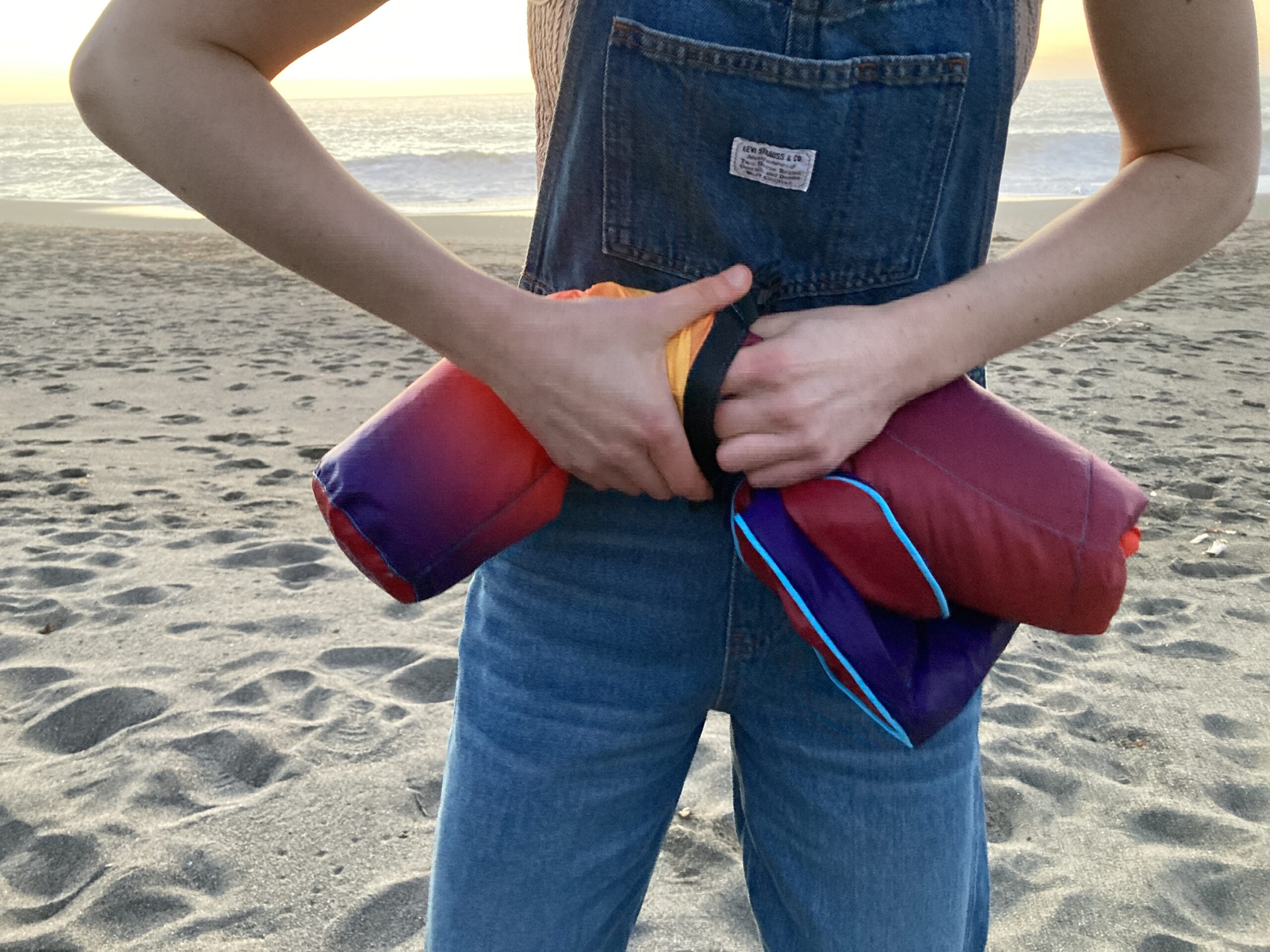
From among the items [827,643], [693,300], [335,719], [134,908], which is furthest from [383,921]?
[693,300]

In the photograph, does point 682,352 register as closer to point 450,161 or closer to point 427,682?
point 427,682

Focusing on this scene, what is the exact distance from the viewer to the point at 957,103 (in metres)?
0.85

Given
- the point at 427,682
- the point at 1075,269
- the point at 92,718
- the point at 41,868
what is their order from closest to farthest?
the point at 1075,269 < the point at 41,868 < the point at 92,718 < the point at 427,682

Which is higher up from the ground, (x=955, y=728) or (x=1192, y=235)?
(x=1192, y=235)

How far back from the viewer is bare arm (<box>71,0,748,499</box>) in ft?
2.54

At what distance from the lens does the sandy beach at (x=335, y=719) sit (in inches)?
82.0

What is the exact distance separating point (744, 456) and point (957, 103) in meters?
0.36

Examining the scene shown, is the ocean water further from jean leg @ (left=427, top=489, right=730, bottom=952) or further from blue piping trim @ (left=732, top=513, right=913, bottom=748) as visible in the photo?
blue piping trim @ (left=732, top=513, right=913, bottom=748)

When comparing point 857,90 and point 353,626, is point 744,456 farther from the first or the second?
point 353,626

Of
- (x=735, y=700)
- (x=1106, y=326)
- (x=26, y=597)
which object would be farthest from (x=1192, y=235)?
(x=1106, y=326)

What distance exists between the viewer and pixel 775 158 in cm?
85

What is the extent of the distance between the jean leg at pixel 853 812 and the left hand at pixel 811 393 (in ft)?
0.65

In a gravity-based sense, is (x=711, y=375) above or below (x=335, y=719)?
above

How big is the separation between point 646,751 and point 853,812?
0.21 meters
